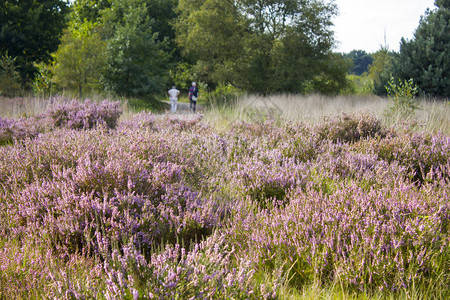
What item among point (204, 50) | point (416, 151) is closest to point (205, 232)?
point (416, 151)

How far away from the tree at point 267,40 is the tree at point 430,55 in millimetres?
6066

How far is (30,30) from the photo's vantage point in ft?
60.4

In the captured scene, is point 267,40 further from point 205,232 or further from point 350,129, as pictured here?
point 205,232

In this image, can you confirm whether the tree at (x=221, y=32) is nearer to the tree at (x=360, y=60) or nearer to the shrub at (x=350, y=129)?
the shrub at (x=350, y=129)

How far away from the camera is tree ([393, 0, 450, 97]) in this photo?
12.8 metres

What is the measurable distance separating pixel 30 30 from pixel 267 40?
42.0ft

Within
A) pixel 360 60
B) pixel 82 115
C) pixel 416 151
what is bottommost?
pixel 416 151

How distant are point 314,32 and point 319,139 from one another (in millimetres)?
16190

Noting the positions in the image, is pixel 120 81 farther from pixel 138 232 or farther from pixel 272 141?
pixel 138 232

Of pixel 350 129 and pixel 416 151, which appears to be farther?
pixel 350 129

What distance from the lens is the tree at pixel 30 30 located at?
1772 centimetres

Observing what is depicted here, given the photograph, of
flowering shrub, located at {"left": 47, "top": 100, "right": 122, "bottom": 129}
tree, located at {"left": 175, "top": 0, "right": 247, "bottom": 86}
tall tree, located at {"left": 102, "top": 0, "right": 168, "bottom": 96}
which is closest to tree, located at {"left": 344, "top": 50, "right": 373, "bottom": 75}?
tree, located at {"left": 175, "top": 0, "right": 247, "bottom": 86}

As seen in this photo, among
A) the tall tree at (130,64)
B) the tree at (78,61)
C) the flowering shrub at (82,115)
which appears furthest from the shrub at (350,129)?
the tall tree at (130,64)

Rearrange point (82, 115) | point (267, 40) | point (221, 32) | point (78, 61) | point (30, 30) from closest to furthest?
point (82, 115), point (78, 61), point (30, 30), point (267, 40), point (221, 32)
